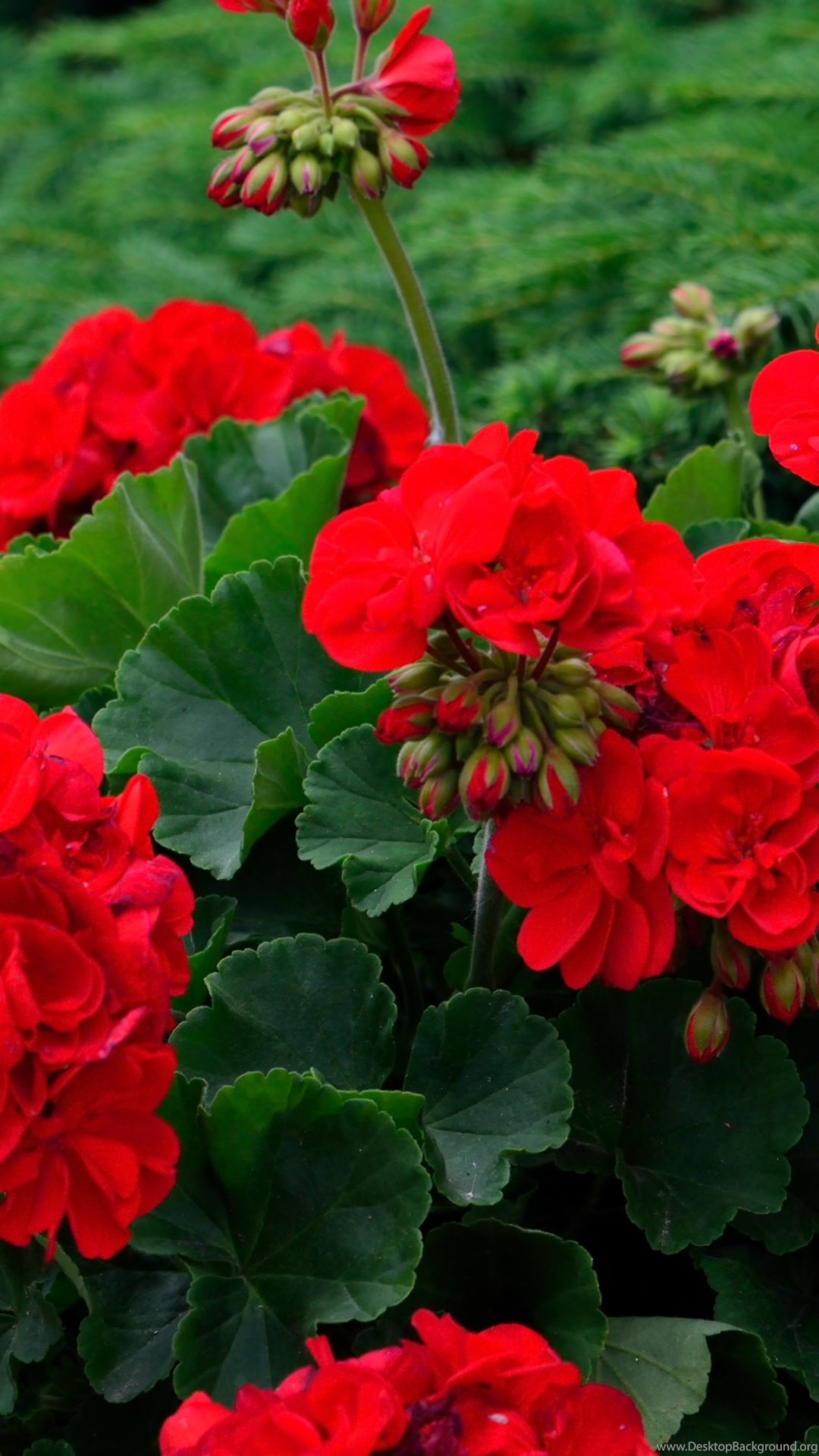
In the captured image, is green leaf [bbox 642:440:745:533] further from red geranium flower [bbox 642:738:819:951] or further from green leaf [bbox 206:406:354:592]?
red geranium flower [bbox 642:738:819:951]

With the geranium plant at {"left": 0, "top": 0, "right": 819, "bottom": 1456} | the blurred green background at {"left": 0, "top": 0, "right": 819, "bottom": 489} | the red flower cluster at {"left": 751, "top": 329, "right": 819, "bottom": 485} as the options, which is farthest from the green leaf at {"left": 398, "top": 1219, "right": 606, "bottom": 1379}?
the blurred green background at {"left": 0, "top": 0, "right": 819, "bottom": 489}

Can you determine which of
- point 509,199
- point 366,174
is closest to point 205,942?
point 366,174

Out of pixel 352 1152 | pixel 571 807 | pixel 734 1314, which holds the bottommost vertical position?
pixel 734 1314

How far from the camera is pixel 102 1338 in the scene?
0.67m

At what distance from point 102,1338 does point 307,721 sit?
0.33m

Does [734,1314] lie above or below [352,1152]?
below

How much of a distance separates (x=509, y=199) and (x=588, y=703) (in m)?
1.49

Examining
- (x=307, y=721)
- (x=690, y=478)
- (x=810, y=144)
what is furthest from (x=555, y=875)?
(x=810, y=144)

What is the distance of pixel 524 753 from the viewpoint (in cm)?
57

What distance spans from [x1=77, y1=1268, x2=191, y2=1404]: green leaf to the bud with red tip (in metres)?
0.61

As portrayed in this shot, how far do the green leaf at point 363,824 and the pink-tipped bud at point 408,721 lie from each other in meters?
0.12

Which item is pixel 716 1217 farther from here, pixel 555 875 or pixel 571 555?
pixel 571 555

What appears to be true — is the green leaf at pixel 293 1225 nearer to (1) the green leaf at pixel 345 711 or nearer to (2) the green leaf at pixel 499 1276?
(2) the green leaf at pixel 499 1276

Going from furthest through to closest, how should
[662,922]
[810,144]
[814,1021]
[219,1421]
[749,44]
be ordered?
[749,44] < [810,144] < [814,1021] < [662,922] < [219,1421]
